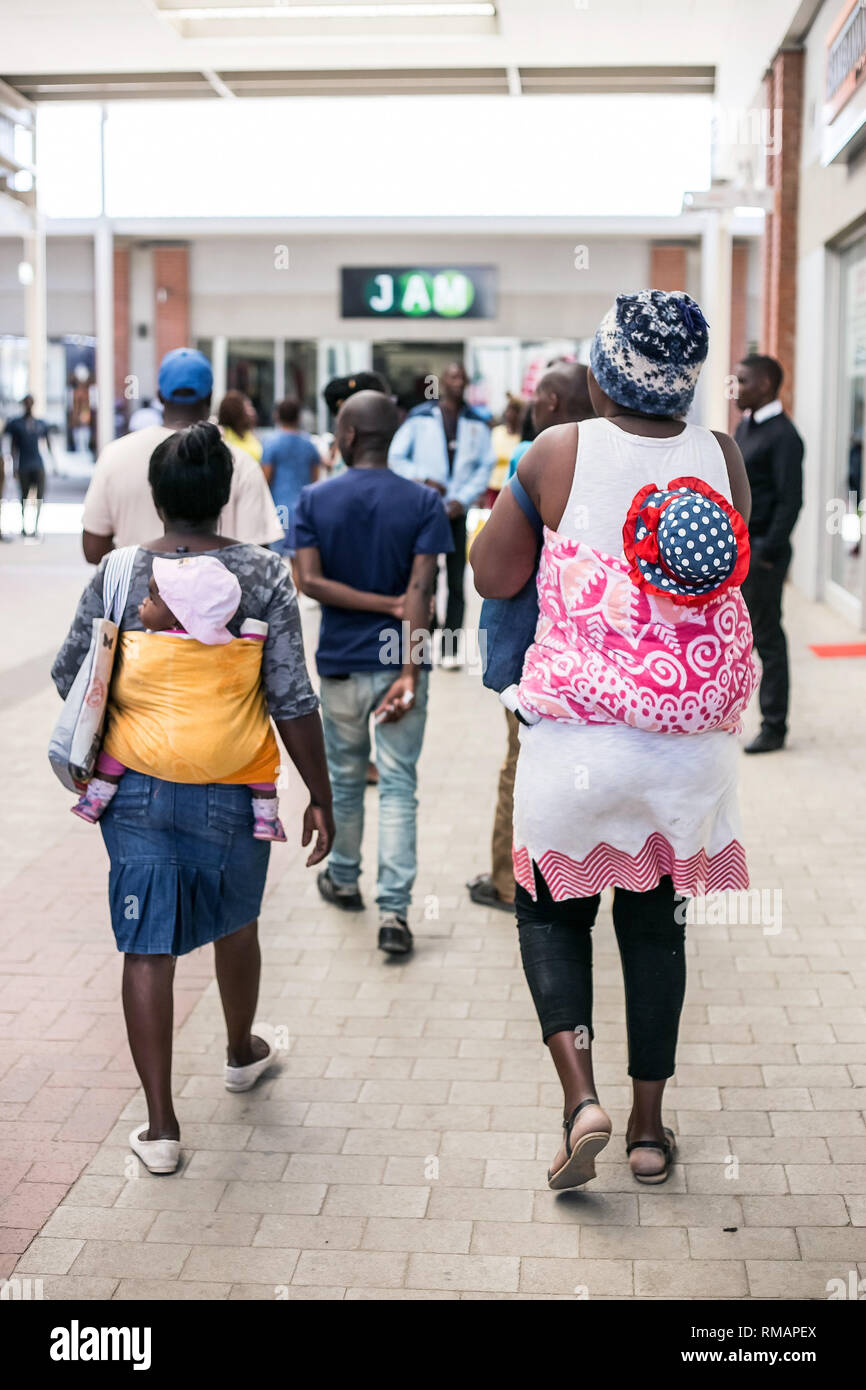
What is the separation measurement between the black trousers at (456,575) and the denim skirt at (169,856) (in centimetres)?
639

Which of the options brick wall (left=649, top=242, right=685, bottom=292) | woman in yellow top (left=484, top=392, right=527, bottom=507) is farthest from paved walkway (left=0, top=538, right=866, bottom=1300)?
brick wall (left=649, top=242, right=685, bottom=292)

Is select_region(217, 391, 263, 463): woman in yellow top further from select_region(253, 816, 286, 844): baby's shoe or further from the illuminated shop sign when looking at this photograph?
the illuminated shop sign

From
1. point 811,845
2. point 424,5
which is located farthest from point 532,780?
point 424,5

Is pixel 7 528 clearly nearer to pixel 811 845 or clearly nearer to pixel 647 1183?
pixel 811 845

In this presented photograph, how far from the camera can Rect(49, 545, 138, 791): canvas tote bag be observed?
3609 millimetres

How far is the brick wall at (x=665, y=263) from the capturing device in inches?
1126

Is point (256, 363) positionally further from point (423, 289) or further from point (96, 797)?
point (96, 797)

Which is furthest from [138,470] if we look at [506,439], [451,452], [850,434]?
[850,434]

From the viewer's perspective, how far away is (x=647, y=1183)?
11.9 feet

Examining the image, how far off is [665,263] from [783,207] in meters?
12.9

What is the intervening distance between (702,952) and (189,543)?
2.45m

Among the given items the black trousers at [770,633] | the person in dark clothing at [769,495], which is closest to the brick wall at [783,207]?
the person in dark clothing at [769,495]

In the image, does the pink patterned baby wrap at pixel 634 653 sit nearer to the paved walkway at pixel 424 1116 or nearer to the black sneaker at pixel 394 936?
the paved walkway at pixel 424 1116

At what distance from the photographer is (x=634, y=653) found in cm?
326
